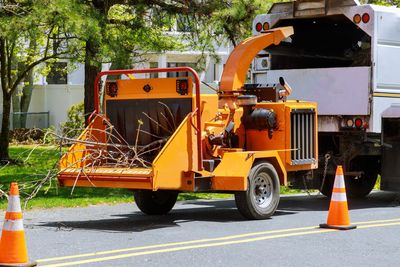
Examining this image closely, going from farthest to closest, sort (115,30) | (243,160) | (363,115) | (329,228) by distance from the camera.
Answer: (115,30) → (363,115) → (243,160) → (329,228)

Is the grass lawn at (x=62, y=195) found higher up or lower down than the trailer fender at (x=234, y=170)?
lower down

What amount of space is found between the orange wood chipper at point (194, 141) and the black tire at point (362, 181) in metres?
2.45

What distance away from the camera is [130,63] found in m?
16.9

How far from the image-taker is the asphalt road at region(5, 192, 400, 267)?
327 inches

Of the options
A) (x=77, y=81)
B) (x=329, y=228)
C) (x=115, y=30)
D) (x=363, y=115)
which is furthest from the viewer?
(x=77, y=81)

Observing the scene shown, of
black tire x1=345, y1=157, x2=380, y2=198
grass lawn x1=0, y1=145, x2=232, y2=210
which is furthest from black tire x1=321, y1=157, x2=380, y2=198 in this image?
grass lawn x1=0, y1=145, x2=232, y2=210

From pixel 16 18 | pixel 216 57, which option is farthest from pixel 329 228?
pixel 216 57

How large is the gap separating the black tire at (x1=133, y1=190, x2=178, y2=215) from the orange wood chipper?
0.02m

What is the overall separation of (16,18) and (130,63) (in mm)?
3508

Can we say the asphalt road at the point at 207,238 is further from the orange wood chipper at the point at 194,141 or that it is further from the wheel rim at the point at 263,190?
the orange wood chipper at the point at 194,141

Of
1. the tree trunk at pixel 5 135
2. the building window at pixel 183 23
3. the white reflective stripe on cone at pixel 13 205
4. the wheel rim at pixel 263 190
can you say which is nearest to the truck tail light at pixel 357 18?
the wheel rim at pixel 263 190

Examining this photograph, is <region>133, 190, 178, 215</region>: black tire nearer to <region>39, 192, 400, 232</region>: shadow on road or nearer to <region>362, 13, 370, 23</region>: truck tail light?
<region>39, 192, 400, 232</region>: shadow on road

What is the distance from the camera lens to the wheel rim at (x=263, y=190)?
11.5 meters

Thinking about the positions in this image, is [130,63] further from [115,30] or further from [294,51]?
[294,51]
